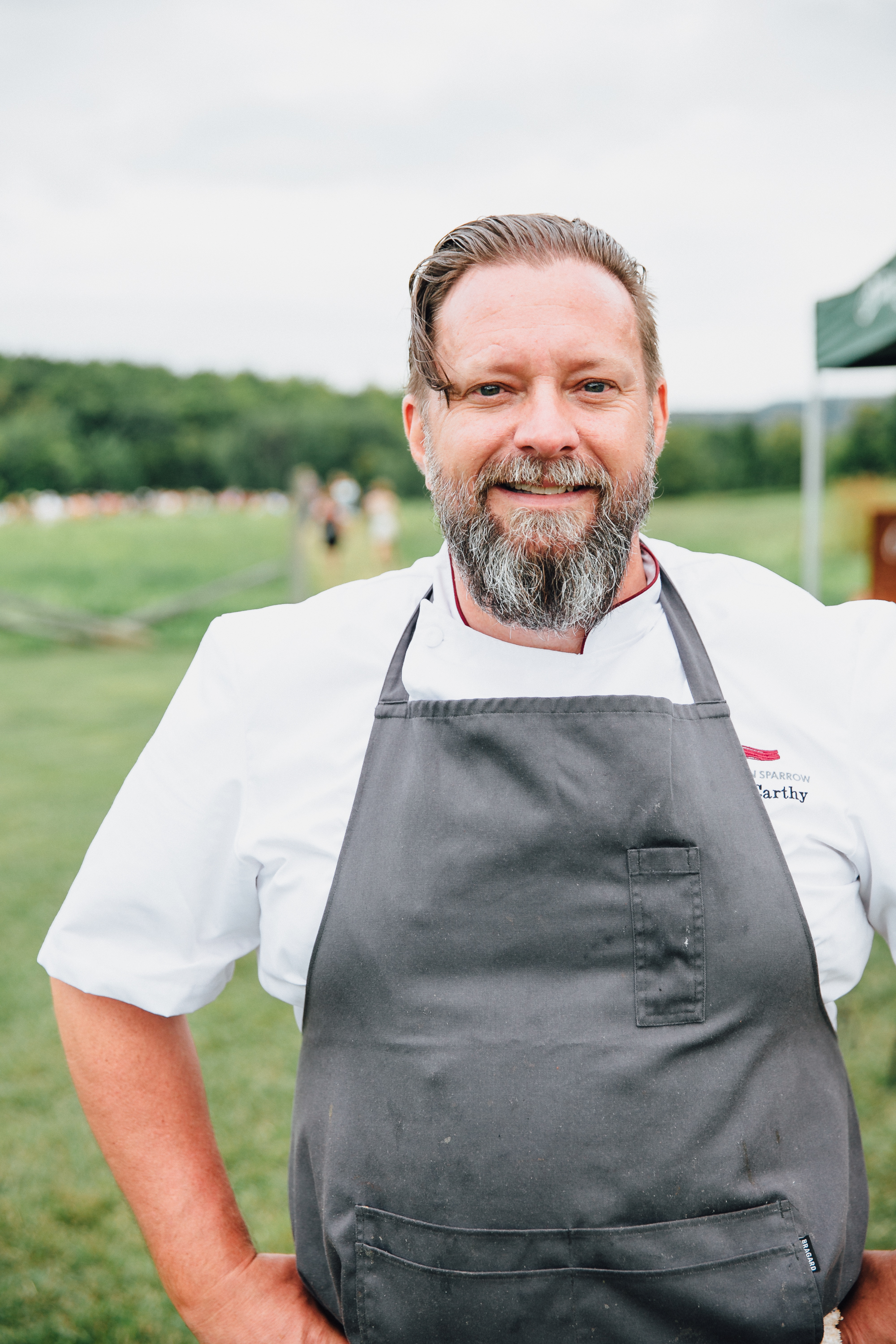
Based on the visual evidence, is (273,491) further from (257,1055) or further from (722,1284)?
(722,1284)

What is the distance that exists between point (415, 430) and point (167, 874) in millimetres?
737

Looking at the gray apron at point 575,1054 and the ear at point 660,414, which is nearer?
the gray apron at point 575,1054

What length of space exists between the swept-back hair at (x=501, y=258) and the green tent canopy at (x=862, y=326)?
277 centimetres

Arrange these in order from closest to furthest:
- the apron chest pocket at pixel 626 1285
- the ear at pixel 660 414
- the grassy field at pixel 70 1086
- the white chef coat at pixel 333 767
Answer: the apron chest pocket at pixel 626 1285
the white chef coat at pixel 333 767
the ear at pixel 660 414
the grassy field at pixel 70 1086

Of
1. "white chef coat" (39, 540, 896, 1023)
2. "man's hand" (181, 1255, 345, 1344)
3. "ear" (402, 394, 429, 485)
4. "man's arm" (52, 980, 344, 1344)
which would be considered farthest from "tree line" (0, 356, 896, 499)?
"man's hand" (181, 1255, 345, 1344)

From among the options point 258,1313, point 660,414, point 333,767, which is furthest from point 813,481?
point 258,1313

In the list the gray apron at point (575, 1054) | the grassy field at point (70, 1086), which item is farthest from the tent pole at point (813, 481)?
the gray apron at point (575, 1054)

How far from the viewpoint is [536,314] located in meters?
1.29

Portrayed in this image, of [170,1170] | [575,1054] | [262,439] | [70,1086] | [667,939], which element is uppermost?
[667,939]

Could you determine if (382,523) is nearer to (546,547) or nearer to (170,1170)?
(546,547)

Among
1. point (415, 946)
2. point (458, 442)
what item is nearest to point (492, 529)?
point (458, 442)

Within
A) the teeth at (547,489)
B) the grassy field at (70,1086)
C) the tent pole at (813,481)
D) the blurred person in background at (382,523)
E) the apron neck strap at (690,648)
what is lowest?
the blurred person in background at (382,523)

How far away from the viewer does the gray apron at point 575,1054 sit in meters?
1.10

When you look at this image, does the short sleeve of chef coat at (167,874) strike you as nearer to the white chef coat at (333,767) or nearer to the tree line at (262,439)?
the white chef coat at (333,767)
